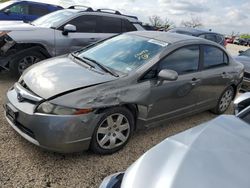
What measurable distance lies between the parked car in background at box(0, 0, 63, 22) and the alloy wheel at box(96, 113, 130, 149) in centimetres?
897

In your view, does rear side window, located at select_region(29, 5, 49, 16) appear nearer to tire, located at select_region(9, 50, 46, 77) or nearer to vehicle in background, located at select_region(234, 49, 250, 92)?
tire, located at select_region(9, 50, 46, 77)

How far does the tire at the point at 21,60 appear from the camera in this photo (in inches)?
235

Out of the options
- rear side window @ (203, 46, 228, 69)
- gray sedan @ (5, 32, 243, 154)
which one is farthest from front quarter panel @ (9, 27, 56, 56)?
rear side window @ (203, 46, 228, 69)

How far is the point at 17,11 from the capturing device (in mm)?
11445

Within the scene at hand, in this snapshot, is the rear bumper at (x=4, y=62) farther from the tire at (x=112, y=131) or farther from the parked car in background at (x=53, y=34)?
the tire at (x=112, y=131)

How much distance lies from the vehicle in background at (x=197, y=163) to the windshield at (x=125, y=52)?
1799mm

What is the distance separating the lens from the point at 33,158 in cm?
340

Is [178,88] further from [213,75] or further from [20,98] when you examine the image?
[20,98]

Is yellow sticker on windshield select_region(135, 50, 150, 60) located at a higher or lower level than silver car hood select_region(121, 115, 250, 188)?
higher

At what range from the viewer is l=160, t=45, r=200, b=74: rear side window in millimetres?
4152

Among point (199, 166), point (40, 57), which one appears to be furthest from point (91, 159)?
point (40, 57)

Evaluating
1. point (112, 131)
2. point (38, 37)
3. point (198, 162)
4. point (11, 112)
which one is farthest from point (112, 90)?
point (38, 37)

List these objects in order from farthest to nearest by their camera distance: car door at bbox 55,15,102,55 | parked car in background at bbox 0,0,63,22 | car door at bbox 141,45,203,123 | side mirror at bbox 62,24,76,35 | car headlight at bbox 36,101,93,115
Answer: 1. parked car in background at bbox 0,0,63,22
2. car door at bbox 55,15,102,55
3. side mirror at bbox 62,24,76,35
4. car door at bbox 141,45,203,123
5. car headlight at bbox 36,101,93,115

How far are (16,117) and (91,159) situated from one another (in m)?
1.00
